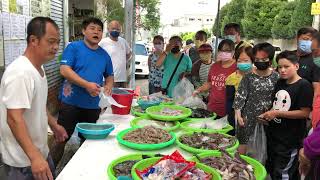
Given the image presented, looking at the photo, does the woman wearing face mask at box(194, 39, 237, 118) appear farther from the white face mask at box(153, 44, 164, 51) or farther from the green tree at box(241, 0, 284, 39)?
the green tree at box(241, 0, 284, 39)

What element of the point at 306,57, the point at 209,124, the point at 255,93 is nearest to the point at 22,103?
the point at 209,124

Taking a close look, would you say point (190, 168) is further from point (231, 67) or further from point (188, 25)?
point (188, 25)

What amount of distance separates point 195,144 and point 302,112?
1098 millimetres

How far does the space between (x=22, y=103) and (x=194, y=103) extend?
2488 millimetres

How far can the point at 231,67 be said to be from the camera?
3.91m

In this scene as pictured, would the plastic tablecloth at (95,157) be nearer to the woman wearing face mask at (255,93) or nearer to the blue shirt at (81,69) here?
the blue shirt at (81,69)

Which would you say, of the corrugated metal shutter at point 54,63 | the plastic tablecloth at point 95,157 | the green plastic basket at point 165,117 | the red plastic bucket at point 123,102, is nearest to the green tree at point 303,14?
the corrugated metal shutter at point 54,63

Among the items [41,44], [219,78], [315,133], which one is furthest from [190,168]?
[219,78]

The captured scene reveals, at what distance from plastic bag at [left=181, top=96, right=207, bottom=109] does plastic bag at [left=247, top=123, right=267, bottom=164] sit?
100 centimetres

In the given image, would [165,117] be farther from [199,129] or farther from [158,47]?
[158,47]

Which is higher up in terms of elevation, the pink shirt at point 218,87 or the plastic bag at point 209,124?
the pink shirt at point 218,87

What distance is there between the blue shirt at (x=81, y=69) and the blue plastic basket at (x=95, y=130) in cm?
68

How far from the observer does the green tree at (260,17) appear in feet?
84.5

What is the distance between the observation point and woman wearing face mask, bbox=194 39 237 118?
3893mm
